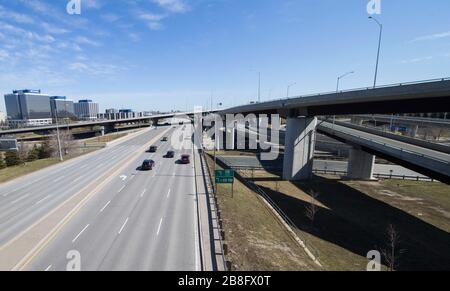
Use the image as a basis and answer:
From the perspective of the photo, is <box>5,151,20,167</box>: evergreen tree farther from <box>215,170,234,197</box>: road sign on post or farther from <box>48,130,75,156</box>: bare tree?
<box>215,170,234,197</box>: road sign on post

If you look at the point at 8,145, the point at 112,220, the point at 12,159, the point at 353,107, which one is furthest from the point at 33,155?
the point at 353,107

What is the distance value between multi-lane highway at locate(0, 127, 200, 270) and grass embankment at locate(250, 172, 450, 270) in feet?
36.0

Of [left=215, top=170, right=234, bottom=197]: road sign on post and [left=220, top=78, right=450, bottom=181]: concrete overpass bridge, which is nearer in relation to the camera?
[left=220, top=78, right=450, bottom=181]: concrete overpass bridge

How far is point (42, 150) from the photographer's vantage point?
49.9 meters

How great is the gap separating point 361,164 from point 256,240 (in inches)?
1401

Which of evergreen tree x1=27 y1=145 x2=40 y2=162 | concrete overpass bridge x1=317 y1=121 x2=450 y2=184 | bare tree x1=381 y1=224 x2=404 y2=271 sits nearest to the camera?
bare tree x1=381 y1=224 x2=404 y2=271

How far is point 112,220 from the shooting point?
1688 centimetres

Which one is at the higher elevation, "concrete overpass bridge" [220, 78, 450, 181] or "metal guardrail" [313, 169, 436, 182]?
"concrete overpass bridge" [220, 78, 450, 181]

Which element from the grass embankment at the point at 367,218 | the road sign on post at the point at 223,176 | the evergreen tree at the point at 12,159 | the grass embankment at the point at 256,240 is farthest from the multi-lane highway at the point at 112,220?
the evergreen tree at the point at 12,159

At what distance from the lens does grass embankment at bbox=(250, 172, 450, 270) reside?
63.1ft

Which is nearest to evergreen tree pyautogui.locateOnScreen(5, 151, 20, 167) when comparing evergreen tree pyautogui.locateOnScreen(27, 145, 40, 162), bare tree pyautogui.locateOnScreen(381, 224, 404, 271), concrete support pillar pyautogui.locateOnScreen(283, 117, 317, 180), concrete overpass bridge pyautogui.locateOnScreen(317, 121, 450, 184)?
evergreen tree pyautogui.locateOnScreen(27, 145, 40, 162)

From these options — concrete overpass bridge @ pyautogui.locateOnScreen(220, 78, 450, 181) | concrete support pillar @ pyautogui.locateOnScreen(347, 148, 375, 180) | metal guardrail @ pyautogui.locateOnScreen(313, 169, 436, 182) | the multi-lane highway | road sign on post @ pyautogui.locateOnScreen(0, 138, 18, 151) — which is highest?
concrete overpass bridge @ pyautogui.locateOnScreen(220, 78, 450, 181)

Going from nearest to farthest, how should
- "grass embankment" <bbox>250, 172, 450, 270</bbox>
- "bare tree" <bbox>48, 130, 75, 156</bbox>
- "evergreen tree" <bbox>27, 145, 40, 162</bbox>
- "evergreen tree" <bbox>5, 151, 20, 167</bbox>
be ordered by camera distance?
1. "grass embankment" <bbox>250, 172, 450, 270</bbox>
2. "evergreen tree" <bbox>5, 151, 20, 167</bbox>
3. "evergreen tree" <bbox>27, 145, 40, 162</bbox>
4. "bare tree" <bbox>48, 130, 75, 156</bbox>
